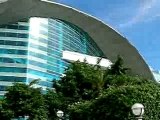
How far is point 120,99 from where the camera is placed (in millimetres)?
18531

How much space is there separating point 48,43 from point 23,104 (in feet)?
135

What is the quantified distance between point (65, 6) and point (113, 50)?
1038 cm

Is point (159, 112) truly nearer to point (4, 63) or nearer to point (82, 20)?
point (82, 20)

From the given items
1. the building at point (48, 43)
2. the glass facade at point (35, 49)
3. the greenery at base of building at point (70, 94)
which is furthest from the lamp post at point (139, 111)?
the glass facade at point (35, 49)

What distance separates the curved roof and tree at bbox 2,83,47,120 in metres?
20.7

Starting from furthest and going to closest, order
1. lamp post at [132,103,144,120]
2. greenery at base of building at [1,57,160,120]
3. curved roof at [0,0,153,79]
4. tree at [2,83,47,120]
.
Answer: curved roof at [0,0,153,79], tree at [2,83,47,120], greenery at base of building at [1,57,160,120], lamp post at [132,103,144,120]

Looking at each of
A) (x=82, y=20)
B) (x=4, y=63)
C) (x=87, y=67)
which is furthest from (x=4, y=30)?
(x=87, y=67)

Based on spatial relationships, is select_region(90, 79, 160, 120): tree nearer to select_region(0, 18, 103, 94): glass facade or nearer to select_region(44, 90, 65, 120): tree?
select_region(44, 90, 65, 120): tree

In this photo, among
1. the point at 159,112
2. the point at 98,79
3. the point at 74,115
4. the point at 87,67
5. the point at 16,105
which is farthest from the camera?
the point at 87,67

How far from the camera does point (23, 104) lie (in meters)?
29.6

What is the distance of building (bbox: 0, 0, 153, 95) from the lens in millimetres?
55188

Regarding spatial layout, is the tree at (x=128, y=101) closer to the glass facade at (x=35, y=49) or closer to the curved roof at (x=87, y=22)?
the curved roof at (x=87, y=22)

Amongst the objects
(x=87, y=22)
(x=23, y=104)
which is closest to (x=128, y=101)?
(x=23, y=104)

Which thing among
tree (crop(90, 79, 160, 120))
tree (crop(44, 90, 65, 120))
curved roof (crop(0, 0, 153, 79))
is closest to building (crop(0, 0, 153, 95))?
curved roof (crop(0, 0, 153, 79))
